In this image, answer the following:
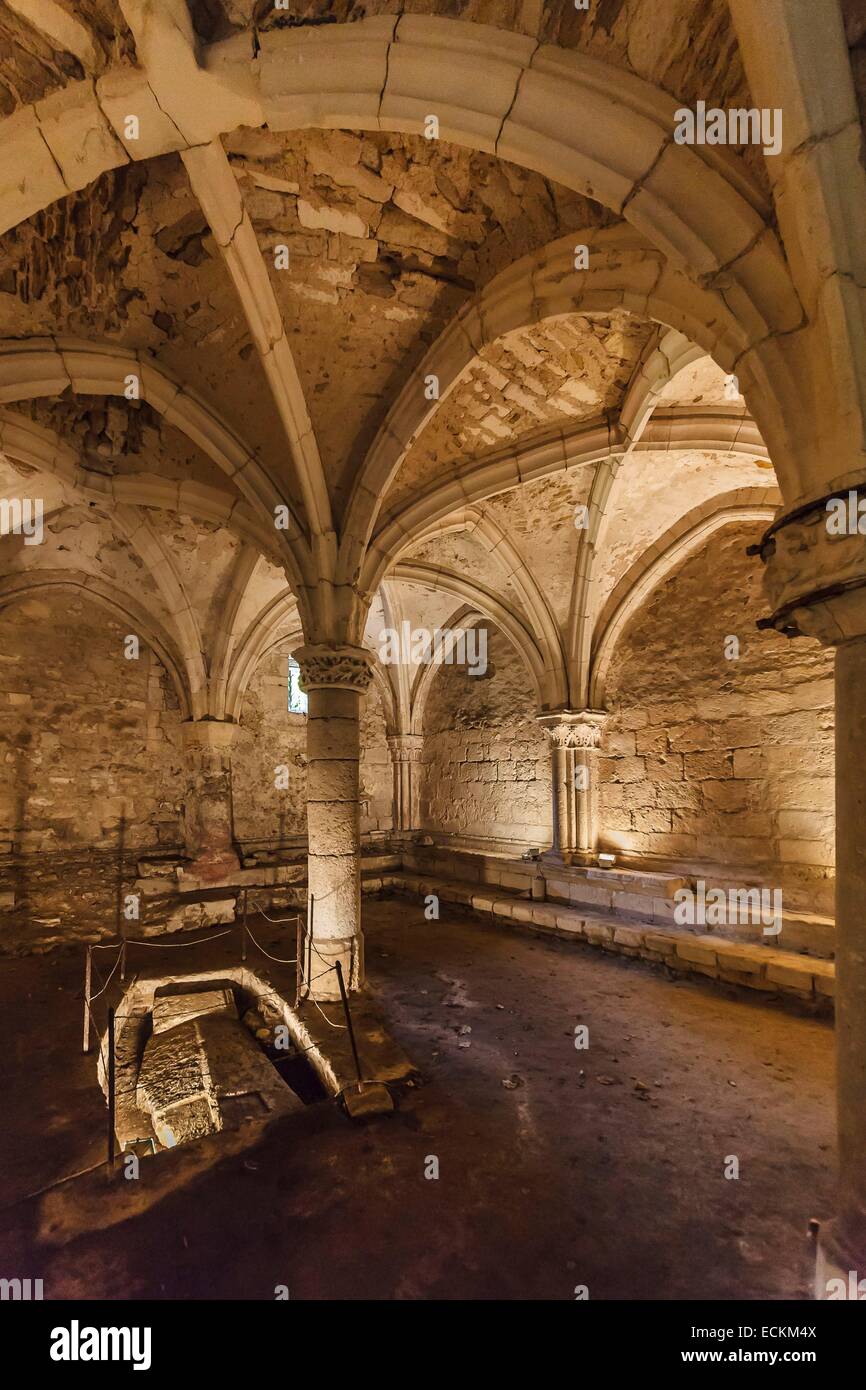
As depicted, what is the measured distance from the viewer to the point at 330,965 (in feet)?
15.9

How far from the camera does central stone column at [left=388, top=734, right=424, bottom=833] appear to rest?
39.7ft

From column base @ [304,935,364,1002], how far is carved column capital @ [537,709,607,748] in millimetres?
4365

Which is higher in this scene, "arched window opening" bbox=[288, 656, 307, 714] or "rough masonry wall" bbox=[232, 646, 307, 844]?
"arched window opening" bbox=[288, 656, 307, 714]

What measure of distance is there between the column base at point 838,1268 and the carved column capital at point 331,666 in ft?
13.1

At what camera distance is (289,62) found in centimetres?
246

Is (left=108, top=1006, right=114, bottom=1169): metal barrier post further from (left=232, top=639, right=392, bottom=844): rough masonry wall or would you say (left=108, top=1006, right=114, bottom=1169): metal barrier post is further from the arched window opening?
the arched window opening

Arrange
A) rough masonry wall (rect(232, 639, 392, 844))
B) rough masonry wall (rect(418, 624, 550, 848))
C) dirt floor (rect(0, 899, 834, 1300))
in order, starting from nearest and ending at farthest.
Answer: dirt floor (rect(0, 899, 834, 1300)) < rough masonry wall (rect(418, 624, 550, 848)) < rough masonry wall (rect(232, 639, 392, 844))

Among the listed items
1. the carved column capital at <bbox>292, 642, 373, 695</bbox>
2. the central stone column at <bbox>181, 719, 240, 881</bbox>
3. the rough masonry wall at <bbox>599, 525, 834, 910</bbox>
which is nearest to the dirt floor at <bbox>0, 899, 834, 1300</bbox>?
the rough masonry wall at <bbox>599, 525, 834, 910</bbox>

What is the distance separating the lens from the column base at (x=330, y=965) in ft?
15.7

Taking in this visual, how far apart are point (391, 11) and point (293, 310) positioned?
1.81 meters

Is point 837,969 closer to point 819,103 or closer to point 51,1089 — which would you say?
point 819,103

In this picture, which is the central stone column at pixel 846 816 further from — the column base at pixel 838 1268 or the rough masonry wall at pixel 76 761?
the rough masonry wall at pixel 76 761

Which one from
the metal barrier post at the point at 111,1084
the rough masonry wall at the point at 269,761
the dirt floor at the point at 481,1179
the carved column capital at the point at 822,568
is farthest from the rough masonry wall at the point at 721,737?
the metal barrier post at the point at 111,1084

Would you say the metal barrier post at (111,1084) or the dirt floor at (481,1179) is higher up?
the metal barrier post at (111,1084)
